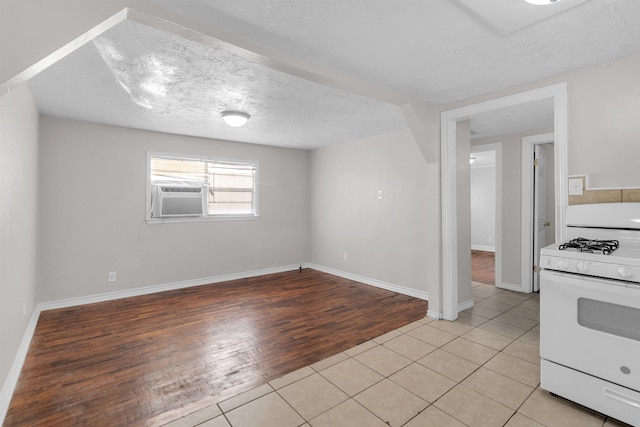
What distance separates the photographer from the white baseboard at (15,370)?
6.23ft

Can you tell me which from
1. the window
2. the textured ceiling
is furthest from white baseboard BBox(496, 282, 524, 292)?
the window

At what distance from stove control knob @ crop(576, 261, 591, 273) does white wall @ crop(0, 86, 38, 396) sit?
142 inches

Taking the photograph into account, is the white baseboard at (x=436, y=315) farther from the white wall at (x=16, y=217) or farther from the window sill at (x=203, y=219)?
the white wall at (x=16, y=217)

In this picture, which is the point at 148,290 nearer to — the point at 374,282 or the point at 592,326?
the point at 374,282

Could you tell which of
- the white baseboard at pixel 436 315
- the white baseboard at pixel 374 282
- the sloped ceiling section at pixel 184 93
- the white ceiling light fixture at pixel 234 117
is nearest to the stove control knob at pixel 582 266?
the white baseboard at pixel 436 315

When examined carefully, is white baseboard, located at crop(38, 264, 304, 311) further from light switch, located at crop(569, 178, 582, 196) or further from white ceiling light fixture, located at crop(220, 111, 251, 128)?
light switch, located at crop(569, 178, 582, 196)

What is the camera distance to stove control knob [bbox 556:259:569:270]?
1.89 metres

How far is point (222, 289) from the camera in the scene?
4.62 meters

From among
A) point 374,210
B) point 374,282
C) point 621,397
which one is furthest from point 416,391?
point 374,210

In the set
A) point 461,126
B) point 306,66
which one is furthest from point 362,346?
point 461,126

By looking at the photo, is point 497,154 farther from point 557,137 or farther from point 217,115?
point 217,115

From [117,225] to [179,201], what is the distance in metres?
0.86

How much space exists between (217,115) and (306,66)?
1896mm

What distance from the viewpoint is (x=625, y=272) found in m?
1.66
